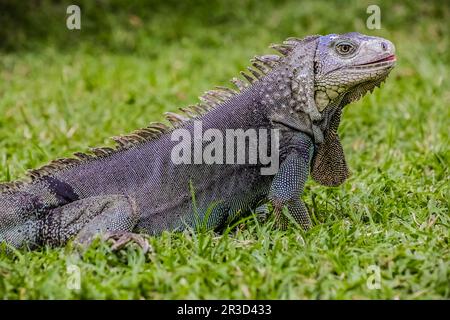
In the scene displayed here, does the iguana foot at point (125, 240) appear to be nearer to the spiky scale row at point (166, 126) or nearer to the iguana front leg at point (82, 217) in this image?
the iguana front leg at point (82, 217)

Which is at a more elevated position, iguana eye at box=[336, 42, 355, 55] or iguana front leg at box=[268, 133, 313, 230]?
iguana eye at box=[336, 42, 355, 55]

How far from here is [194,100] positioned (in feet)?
30.0

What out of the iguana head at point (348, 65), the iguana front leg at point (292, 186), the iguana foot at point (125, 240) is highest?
the iguana head at point (348, 65)

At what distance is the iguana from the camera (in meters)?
5.16

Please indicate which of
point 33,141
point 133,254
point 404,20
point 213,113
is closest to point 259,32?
point 404,20

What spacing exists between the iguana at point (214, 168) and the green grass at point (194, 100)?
0.23 m

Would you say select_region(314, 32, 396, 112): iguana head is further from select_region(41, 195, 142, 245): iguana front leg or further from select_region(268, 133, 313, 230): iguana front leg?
select_region(41, 195, 142, 245): iguana front leg

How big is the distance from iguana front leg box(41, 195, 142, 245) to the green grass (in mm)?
234

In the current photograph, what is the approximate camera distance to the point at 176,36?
12062 millimetres

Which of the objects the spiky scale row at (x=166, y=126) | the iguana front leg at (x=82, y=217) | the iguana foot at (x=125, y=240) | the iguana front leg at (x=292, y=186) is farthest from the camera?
the spiky scale row at (x=166, y=126)

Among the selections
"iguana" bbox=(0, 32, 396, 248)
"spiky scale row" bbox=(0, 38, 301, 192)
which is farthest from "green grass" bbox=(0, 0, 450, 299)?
"spiky scale row" bbox=(0, 38, 301, 192)

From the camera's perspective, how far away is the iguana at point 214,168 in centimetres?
516

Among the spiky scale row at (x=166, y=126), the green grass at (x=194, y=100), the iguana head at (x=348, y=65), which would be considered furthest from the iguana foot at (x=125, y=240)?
the iguana head at (x=348, y=65)
